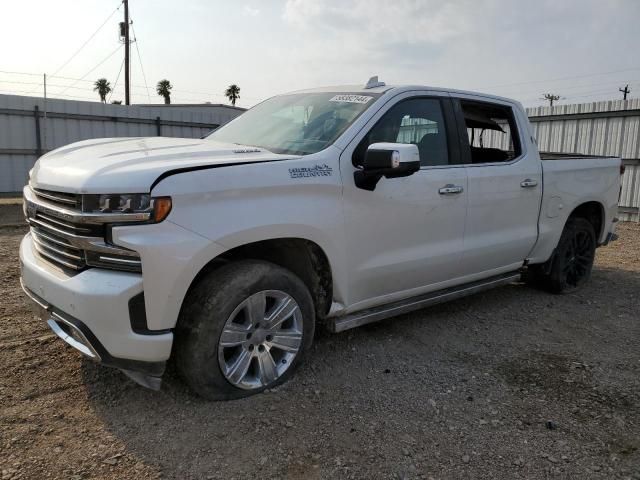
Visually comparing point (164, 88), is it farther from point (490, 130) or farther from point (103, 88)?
point (490, 130)

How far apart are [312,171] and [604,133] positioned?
10.7m

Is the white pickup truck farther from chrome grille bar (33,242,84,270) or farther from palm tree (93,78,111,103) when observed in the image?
palm tree (93,78,111,103)

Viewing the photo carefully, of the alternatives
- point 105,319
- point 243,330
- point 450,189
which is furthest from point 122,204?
point 450,189

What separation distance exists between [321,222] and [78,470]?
1.79 metres

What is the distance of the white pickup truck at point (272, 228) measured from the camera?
265cm

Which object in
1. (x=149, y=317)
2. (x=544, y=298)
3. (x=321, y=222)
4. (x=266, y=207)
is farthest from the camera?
(x=544, y=298)

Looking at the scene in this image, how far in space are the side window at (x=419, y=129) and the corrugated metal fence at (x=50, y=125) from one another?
12097 millimetres

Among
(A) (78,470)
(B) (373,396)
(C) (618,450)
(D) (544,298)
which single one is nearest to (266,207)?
(B) (373,396)

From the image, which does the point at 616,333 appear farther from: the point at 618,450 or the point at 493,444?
the point at 493,444

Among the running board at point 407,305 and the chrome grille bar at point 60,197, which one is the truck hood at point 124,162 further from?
the running board at point 407,305

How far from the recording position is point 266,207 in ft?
9.88

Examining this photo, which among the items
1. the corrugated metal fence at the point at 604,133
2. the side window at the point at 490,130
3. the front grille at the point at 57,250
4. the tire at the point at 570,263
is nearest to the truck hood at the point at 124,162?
the front grille at the point at 57,250

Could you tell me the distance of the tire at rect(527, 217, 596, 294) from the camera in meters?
5.55

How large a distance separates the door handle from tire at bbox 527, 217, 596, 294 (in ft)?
6.55
